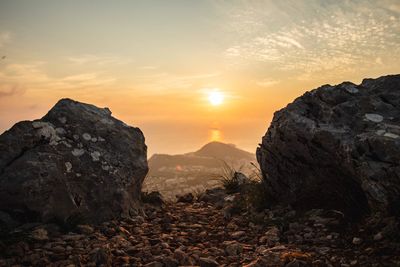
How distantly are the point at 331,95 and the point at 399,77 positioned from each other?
5.04ft

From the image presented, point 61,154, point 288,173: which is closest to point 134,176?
point 61,154

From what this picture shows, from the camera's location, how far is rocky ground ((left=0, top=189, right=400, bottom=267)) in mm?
5637

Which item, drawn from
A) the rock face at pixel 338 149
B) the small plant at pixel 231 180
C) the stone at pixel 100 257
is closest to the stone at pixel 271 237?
the rock face at pixel 338 149

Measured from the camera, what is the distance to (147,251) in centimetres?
648

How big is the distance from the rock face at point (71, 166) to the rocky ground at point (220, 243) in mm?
487

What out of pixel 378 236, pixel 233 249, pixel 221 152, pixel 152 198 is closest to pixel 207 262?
pixel 233 249

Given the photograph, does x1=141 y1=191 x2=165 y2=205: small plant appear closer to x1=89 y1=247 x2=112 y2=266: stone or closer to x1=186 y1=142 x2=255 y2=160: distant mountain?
x1=89 y1=247 x2=112 y2=266: stone

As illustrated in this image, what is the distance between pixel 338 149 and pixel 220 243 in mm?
2999

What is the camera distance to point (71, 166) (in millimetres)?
8430

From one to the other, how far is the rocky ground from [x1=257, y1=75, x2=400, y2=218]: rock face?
0.45 m

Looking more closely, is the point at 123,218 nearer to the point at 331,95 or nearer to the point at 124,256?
the point at 124,256

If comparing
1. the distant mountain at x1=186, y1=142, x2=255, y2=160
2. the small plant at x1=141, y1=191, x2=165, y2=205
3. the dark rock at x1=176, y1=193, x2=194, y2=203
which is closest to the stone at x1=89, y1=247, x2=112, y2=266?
the small plant at x1=141, y1=191, x2=165, y2=205

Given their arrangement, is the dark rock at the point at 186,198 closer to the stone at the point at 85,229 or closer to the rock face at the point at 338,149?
the rock face at the point at 338,149

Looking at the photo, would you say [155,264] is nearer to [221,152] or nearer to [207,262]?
[207,262]
